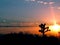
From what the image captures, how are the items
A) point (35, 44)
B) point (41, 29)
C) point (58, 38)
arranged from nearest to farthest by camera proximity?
1. point (35, 44)
2. point (41, 29)
3. point (58, 38)

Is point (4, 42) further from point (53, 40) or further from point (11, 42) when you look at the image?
point (53, 40)

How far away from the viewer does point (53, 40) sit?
6238cm

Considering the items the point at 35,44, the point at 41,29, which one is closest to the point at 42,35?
the point at 41,29

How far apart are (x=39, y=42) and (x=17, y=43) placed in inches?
187

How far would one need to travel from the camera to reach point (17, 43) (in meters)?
57.0

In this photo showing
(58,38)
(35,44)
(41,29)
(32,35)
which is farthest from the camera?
(32,35)

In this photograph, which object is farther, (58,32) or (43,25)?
(58,32)

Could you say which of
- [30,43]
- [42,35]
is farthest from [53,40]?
[30,43]

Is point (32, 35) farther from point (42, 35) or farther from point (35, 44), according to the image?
point (35, 44)

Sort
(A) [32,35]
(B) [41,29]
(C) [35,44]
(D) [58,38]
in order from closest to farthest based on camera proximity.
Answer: (C) [35,44] → (B) [41,29] → (D) [58,38] → (A) [32,35]

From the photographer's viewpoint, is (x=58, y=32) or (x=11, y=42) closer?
(x=11, y=42)

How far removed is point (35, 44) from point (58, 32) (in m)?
12.8

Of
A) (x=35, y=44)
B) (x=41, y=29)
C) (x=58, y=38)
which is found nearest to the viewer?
(x=35, y=44)

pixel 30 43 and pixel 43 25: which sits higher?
pixel 43 25
